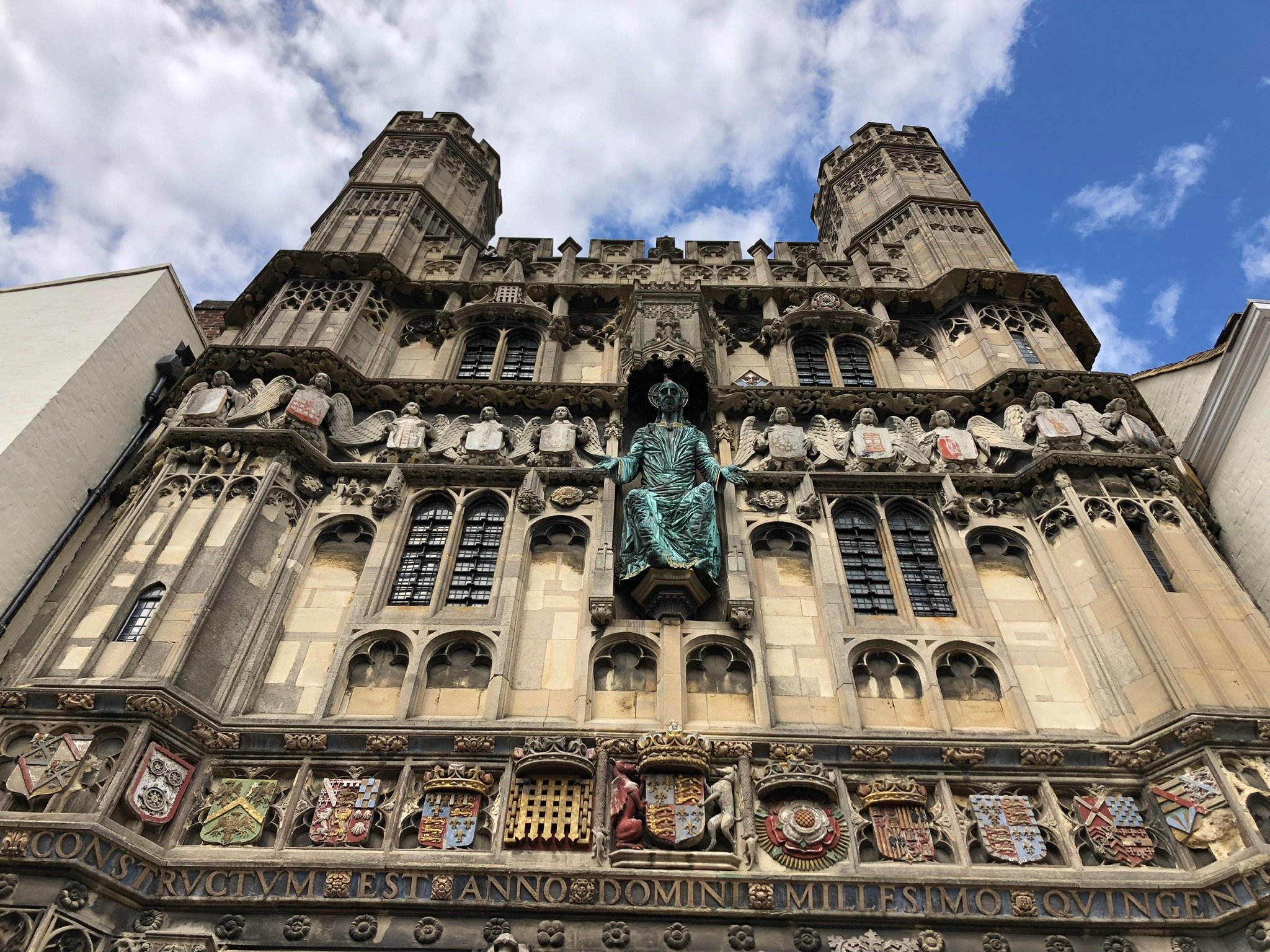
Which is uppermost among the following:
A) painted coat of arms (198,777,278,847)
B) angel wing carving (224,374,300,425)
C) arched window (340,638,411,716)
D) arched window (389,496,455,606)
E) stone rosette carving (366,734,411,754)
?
angel wing carving (224,374,300,425)

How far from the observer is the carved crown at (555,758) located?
10602mm

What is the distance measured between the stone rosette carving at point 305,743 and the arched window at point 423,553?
275 centimetres

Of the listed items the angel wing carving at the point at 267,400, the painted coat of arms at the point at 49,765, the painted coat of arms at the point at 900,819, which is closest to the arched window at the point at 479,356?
the angel wing carving at the point at 267,400

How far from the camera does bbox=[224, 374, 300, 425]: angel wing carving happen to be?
1496 centimetres

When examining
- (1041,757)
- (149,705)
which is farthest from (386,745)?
(1041,757)

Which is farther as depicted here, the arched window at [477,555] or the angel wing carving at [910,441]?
the angel wing carving at [910,441]

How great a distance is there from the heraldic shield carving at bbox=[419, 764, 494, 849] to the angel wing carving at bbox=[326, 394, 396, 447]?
700cm

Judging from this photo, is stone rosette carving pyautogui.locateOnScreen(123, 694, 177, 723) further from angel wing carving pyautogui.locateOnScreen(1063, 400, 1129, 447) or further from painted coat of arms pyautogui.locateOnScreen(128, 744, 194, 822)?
angel wing carving pyautogui.locateOnScreen(1063, 400, 1129, 447)

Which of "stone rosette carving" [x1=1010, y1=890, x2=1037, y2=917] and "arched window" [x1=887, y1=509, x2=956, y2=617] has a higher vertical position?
"arched window" [x1=887, y1=509, x2=956, y2=617]

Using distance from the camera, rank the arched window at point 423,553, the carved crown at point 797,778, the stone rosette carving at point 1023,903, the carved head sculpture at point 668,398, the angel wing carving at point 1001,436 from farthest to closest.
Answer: the carved head sculpture at point 668,398 < the angel wing carving at point 1001,436 < the arched window at point 423,553 < the carved crown at point 797,778 < the stone rosette carving at point 1023,903

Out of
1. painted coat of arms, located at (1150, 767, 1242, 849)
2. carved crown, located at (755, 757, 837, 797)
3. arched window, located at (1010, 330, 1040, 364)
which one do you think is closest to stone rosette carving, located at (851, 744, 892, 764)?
carved crown, located at (755, 757, 837, 797)

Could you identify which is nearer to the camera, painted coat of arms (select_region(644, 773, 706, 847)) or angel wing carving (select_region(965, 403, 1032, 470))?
painted coat of arms (select_region(644, 773, 706, 847))

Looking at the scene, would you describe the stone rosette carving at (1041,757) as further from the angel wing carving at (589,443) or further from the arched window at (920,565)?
the angel wing carving at (589,443)

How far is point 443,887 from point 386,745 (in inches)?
76.9
